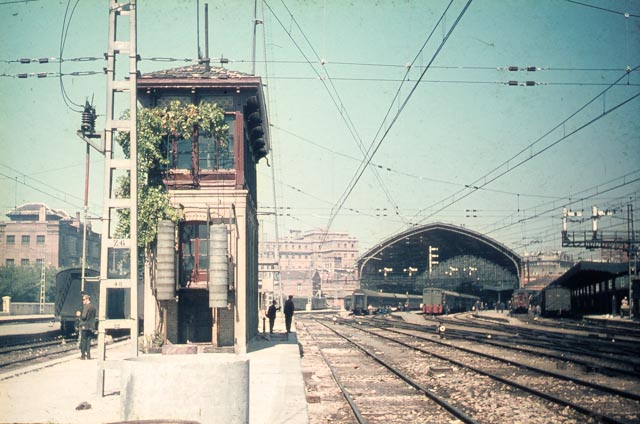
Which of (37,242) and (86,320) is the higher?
(37,242)

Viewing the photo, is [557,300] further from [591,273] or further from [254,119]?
[254,119]

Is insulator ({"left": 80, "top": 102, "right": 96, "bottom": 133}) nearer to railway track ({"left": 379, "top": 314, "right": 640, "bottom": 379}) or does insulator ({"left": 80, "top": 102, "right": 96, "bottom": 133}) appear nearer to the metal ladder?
the metal ladder

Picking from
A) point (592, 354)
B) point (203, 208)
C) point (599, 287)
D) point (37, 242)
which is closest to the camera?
point (592, 354)

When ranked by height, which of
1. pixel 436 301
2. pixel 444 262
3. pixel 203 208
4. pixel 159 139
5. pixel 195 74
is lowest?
pixel 436 301

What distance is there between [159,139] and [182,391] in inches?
655

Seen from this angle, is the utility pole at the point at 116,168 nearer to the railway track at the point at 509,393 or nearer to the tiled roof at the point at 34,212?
the railway track at the point at 509,393

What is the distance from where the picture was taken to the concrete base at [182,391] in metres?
7.97

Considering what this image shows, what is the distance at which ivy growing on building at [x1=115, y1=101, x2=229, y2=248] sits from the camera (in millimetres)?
22891

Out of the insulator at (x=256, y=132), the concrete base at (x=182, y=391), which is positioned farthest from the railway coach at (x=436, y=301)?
the concrete base at (x=182, y=391)

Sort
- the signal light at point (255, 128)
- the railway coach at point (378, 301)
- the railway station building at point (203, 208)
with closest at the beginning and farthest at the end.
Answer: the railway station building at point (203, 208) → the signal light at point (255, 128) → the railway coach at point (378, 301)

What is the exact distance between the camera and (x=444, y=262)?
300 ft

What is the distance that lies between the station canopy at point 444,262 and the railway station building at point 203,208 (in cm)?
5768

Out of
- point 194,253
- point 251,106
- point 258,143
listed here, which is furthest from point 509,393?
point 258,143

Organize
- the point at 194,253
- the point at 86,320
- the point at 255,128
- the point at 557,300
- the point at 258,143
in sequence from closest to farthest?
the point at 86,320 < the point at 194,253 < the point at 255,128 < the point at 258,143 < the point at 557,300
